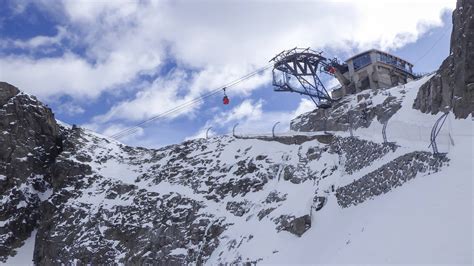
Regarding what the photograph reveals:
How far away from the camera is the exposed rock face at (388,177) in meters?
27.3

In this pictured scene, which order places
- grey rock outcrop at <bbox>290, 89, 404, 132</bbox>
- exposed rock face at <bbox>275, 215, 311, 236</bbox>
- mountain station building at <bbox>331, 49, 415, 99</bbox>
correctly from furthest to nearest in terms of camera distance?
mountain station building at <bbox>331, 49, 415, 99</bbox> < grey rock outcrop at <bbox>290, 89, 404, 132</bbox> < exposed rock face at <bbox>275, 215, 311, 236</bbox>

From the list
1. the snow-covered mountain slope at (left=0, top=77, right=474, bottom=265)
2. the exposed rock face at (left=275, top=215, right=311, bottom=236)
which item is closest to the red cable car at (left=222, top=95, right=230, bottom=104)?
the snow-covered mountain slope at (left=0, top=77, right=474, bottom=265)

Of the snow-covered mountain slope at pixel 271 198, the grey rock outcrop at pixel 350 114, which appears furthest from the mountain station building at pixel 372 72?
the snow-covered mountain slope at pixel 271 198

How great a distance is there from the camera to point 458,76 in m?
33.9

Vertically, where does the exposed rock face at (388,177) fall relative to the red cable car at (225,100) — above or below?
below

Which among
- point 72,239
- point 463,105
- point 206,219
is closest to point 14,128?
point 72,239

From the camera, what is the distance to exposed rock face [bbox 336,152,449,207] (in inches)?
1074

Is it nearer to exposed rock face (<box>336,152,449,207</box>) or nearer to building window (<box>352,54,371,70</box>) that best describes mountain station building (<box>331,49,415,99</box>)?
building window (<box>352,54,371,70</box>)

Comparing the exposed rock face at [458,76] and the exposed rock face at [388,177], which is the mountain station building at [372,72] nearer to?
the exposed rock face at [458,76]

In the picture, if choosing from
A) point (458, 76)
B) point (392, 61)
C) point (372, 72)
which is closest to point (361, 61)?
point (372, 72)

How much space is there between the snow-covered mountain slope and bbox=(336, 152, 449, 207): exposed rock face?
9cm

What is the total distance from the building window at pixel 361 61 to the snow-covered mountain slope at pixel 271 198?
342 inches

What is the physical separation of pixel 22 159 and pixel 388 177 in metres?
42.9

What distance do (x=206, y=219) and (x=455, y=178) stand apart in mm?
24032
